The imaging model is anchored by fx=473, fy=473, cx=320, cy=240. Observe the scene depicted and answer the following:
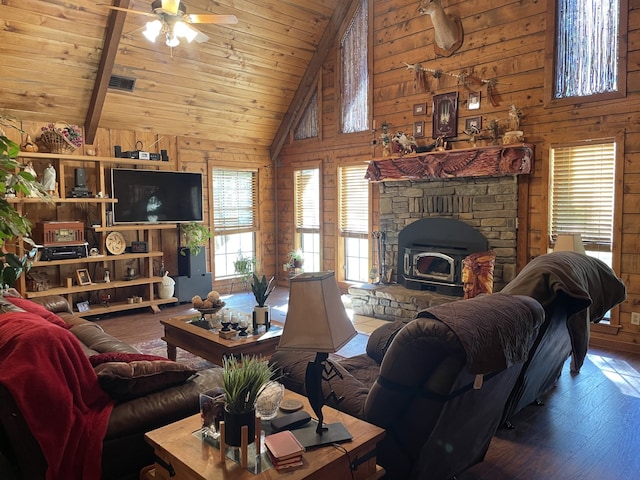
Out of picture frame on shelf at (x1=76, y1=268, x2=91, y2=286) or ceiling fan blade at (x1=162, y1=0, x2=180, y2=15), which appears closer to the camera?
ceiling fan blade at (x1=162, y1=0, x2=180, y2=15)

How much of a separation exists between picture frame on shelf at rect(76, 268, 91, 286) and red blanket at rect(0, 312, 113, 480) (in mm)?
4166

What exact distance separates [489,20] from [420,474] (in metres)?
4.97

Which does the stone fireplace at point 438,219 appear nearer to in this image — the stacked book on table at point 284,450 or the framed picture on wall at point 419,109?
the framed picture on wall at point 419,109

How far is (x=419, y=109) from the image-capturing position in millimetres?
5930

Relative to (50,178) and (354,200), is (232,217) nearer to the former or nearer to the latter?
(354,200)

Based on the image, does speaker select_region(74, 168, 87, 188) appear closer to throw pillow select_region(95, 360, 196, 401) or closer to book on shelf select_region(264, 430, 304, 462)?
throw pillow select_region(95, 360, 196, 401)

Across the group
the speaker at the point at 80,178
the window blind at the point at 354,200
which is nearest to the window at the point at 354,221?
the window blind at the point at 354,200

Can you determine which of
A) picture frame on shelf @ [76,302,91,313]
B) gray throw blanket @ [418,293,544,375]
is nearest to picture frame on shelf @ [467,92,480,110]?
gray throw blanket @ [418,293,544,375]

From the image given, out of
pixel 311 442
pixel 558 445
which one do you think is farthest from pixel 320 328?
pixel 558 445

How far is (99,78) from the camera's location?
18.2 feet

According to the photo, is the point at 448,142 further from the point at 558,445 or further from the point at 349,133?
the point at 558,445

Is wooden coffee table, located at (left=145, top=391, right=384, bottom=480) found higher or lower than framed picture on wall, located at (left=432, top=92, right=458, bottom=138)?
lower

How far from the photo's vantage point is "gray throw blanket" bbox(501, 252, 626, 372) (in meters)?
2.35

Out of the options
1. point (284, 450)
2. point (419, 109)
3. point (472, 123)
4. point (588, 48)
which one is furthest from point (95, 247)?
point (588, 48)
